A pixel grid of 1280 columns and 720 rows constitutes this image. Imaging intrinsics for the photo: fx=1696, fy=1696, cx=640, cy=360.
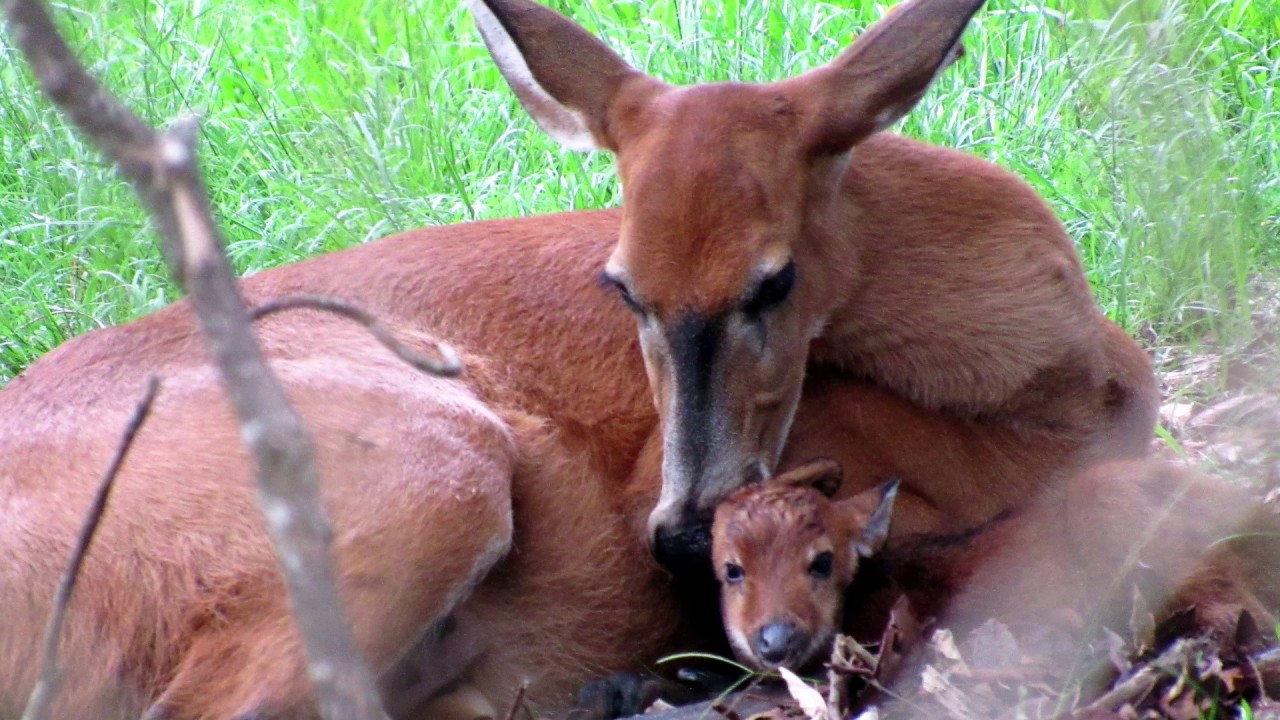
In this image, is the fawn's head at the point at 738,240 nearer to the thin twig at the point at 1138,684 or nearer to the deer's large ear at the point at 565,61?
the deer's large ear at the point at 565,61

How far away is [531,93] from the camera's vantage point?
15.0 ft

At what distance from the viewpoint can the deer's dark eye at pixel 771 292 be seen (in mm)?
3873

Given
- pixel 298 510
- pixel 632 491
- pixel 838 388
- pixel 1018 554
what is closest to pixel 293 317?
pixel 632 491

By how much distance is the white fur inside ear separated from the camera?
14.7ft

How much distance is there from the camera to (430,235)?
4938 millimetres

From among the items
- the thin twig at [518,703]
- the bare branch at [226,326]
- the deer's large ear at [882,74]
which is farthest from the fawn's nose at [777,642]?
the bare branch at [226,326]

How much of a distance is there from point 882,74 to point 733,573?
125 centimetres

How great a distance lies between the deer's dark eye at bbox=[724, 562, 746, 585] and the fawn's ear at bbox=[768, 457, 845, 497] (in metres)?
0.24

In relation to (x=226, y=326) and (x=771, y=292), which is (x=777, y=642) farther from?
(x=226, y=326)

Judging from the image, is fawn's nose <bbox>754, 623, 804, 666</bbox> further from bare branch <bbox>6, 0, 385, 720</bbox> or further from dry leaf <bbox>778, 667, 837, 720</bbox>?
bare branch <bbox>6, 0, 385, 720</bbox>

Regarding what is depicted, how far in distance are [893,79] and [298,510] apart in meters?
2.71

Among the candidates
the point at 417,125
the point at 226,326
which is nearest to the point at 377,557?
the point at 226,326

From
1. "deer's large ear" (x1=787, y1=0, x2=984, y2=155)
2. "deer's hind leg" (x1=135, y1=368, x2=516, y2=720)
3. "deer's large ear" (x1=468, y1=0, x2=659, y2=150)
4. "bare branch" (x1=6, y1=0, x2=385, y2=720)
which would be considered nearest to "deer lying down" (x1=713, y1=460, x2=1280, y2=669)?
"deer's hind leg" (x1=135, y1=368, x2=516, y2=720)

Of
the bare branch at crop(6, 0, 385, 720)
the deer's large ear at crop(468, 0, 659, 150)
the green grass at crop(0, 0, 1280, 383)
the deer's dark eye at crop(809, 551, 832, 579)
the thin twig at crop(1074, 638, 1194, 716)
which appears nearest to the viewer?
the bare branch at crop(6, 0, 385, 720)
